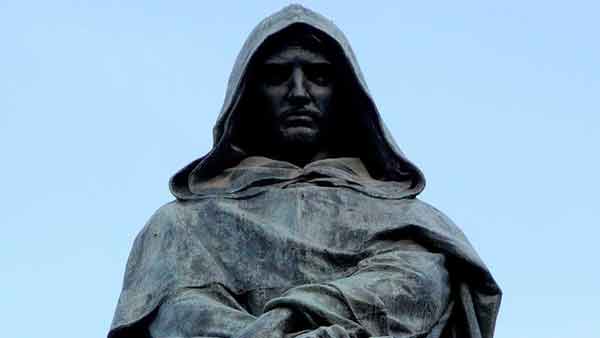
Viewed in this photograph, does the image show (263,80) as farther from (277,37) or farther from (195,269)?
(195,269)

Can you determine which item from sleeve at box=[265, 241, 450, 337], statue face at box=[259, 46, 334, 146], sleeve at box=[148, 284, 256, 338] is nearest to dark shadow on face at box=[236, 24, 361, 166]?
statue face at box=[259, 46, 334, 146]

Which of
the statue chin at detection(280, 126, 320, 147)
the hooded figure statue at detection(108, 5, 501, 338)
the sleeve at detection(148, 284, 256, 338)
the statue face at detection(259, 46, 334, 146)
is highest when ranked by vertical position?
the statue face at detection(259, 46, 334, 146)

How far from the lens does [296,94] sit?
17906 mm

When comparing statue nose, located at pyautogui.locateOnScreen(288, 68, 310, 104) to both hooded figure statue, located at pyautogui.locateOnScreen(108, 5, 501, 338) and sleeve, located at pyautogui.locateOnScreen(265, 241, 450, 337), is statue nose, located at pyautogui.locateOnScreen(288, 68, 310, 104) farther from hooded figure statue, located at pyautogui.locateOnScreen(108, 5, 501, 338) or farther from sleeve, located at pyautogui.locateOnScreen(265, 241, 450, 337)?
sleeve, located at pyautogui.locateOnScreen(265, 241, 450, 337)

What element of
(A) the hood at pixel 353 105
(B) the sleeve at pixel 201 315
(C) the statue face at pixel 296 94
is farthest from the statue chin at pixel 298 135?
(B) the sleeve at pixel 201 315

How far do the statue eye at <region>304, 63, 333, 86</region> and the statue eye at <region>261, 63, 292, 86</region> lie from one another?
0.15 meters

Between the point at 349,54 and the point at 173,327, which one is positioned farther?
the point at 349,54

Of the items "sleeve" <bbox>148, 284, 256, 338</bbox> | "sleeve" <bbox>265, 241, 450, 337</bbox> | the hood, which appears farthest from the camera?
the hood

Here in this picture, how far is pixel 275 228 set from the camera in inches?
670

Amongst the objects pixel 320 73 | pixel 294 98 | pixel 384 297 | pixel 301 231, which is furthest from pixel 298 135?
pixel 384 297

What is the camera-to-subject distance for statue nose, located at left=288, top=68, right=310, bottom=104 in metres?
17.9

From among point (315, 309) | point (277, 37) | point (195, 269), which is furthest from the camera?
point (277, 37)

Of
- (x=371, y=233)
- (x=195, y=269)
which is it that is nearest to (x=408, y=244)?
(x=371, y=233)

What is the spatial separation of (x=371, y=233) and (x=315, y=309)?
51.5 inches
